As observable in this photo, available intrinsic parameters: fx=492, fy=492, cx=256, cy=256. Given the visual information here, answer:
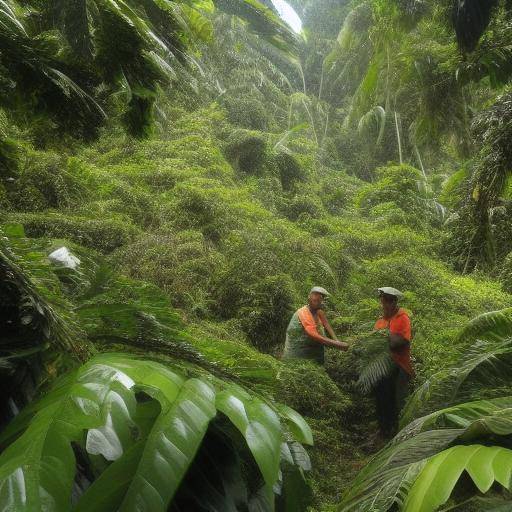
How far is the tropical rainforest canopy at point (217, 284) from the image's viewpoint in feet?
2.67

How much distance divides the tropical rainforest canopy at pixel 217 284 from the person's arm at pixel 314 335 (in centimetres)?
28

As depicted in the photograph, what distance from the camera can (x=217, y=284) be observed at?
6.95 m

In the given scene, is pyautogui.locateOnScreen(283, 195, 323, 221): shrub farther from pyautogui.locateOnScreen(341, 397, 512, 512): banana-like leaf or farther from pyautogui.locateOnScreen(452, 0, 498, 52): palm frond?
pyautogui.locateOnScreen(341, 397, 512, 512): banana-like leaf

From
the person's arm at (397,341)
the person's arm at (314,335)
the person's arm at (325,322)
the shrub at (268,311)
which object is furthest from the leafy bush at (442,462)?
the shrub at (268,311)

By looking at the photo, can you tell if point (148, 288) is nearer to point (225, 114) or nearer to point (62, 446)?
point (62, 446)

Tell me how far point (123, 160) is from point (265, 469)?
36.5 feet

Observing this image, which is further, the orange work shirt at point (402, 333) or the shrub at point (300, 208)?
the shrub at point (300, 208)

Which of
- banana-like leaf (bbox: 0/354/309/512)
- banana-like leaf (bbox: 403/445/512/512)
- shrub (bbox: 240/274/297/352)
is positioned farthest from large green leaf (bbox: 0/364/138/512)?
shrub (bbox: 240/274/297/352)

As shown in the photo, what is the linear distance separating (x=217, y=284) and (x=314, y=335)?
8.31ft

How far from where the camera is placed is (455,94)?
7.05 meters

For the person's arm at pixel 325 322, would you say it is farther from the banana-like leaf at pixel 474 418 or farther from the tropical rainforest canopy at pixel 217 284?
the banana-like leaf at pixel 474 418

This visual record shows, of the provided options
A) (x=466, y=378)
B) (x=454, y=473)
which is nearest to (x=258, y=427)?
(x=454, y=473)

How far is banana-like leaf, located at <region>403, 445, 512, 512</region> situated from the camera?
98 cm

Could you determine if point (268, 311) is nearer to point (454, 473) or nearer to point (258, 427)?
point (454, 473)
